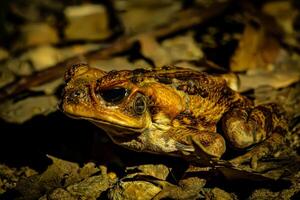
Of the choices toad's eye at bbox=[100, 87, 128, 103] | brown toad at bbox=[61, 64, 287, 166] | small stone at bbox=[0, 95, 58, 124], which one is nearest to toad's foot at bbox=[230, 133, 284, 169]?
brown toad at bbox=[61, 64, 287, 166]

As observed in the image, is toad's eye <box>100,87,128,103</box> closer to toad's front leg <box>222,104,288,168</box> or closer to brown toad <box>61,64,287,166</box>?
brown toad <box>61,64,287,166</box>

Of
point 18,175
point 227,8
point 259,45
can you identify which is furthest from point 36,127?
point 227,8

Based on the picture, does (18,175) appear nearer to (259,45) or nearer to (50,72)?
(50,72)

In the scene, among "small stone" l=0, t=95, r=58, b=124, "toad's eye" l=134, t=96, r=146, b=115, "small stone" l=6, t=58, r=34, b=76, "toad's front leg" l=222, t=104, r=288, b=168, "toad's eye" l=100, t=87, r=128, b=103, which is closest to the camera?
"toad's eye" l=100, t=87, r=128, b=103

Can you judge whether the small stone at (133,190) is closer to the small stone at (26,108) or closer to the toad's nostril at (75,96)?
the toad's nostril at (75,96)

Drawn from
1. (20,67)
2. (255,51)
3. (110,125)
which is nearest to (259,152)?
(110,125)

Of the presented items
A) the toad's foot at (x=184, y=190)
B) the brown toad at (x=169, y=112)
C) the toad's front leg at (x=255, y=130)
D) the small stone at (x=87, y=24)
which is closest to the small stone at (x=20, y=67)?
the small stone at (x=87, y=24)
